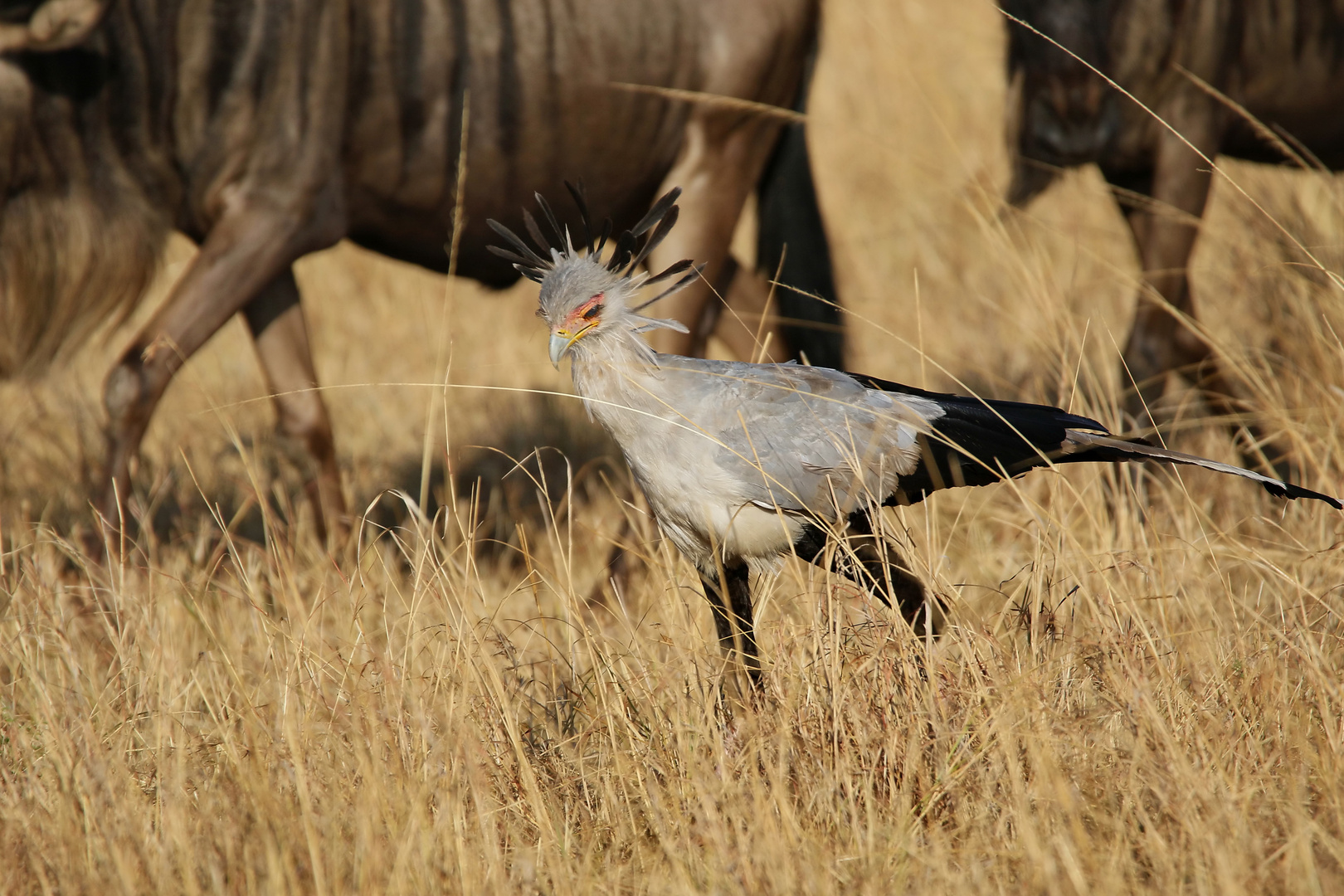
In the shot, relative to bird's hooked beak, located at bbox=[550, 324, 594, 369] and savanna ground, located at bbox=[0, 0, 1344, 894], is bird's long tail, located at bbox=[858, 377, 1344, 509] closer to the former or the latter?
savanna ground, located at bbox=[0, 0, 1344, 894]

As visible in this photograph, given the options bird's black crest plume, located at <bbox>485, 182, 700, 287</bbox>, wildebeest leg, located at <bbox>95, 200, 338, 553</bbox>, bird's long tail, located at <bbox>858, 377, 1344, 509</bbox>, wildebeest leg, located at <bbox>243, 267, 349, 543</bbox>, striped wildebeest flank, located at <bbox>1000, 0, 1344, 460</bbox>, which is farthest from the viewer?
wildebeest leg, located at <bbox>243, 267, 349, 543</bbox>

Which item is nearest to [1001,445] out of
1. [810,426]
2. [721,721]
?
[810,426]

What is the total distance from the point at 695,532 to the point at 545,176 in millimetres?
2133

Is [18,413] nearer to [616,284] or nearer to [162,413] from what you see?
[162,413]

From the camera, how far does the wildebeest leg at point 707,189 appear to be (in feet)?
13.8

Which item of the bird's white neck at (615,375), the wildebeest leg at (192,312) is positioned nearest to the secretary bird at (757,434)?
the bird's white neck at (615,375)

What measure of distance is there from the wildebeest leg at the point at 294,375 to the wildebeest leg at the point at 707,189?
1132mm

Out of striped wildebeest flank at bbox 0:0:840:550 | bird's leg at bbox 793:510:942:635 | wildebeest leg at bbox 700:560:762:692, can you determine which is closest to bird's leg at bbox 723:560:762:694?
wildebeest leg at bbox 700:560:762:692

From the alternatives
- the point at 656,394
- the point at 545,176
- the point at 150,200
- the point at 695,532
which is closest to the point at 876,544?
the point at 695,532

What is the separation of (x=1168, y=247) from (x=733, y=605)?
2249 mm

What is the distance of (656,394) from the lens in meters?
2.25

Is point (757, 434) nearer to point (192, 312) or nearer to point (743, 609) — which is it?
point (743, 609)

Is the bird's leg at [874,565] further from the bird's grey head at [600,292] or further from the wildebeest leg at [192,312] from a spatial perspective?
the wildebeest leg at [192,312]

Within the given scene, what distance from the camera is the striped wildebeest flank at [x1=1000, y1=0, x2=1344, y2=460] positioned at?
3.83 m
